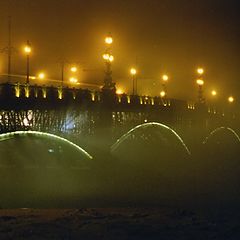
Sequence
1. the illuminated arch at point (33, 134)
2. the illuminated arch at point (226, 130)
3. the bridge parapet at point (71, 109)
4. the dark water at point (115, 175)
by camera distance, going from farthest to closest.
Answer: the illuminated arch at point (226, 130)
the dark water at point (115, 175)
the illuminated arch at point (33, 134)
the bridge parapet at point (71, 109)

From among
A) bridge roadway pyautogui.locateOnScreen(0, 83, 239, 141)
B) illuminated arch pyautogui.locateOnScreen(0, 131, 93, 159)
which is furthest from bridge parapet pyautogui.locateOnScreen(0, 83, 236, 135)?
illuminated arch pyautogui.locateOnScreen(0, 131, 93, 159)

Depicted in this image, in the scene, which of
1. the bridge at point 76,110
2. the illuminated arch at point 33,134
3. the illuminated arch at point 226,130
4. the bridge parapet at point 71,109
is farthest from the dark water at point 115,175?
the illuminated arch at point 226,130

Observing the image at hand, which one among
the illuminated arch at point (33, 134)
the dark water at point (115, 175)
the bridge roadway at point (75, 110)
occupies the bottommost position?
the dark water at point (115, 175)

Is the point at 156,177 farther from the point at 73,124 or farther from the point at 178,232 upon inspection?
the point at 178,232

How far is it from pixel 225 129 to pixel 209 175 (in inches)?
1456

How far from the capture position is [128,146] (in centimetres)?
5856

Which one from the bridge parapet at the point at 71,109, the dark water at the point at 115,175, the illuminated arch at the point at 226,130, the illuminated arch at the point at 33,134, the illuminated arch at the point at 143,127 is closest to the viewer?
the bridge parapet at the point at 71,109

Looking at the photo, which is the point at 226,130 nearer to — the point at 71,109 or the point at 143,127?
the point at 143,127

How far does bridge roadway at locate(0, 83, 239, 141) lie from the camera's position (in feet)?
120

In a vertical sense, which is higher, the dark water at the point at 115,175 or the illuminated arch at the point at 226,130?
the illuminated arch at the point at 226,130

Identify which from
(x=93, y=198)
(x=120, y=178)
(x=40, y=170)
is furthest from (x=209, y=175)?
(x=93, y=198)

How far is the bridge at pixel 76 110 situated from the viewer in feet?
120

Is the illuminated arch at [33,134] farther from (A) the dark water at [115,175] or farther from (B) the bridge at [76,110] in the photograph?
(A) the dark water at [115,175]

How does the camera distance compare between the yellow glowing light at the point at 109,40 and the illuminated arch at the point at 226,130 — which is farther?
the illuminated arch at the point at 226,130
